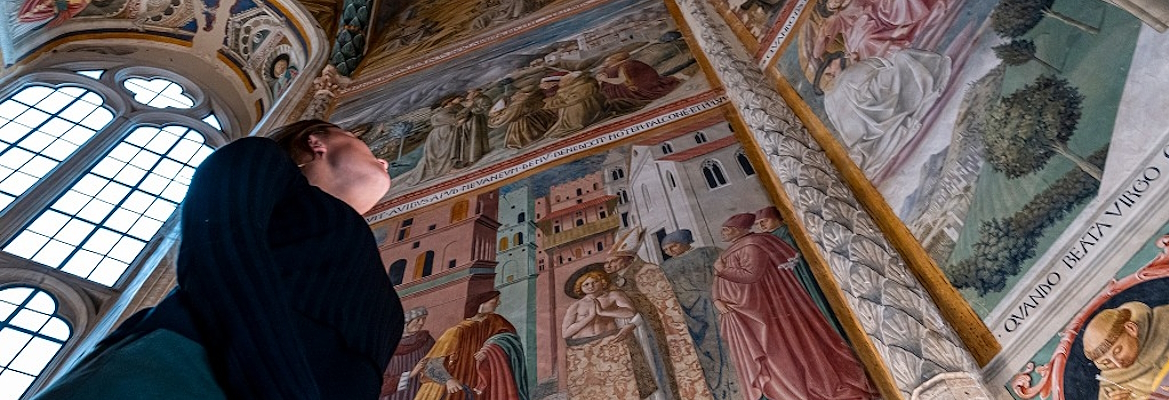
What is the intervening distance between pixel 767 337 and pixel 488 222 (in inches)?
101

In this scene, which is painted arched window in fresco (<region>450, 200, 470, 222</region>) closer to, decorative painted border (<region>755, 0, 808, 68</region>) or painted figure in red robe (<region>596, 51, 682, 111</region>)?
painted figure in red robe (<region>596, 51, 682, 111</region>)

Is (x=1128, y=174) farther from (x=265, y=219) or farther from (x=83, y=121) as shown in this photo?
(x=83, y=121)

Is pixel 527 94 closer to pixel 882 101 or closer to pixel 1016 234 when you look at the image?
pixel 882 101

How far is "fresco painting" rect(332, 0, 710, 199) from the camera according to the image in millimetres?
7098

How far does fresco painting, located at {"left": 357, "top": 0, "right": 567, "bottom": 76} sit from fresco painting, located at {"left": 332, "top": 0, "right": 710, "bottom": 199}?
0.89 m

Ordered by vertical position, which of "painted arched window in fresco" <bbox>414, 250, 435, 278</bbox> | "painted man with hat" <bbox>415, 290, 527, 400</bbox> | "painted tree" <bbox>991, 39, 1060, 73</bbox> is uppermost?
"painted arched window in fresco" <bbox>414, 250, 435, 278</bbox>

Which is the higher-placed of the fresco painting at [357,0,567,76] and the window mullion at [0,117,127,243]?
the fresco painting at [357,0,567,76]

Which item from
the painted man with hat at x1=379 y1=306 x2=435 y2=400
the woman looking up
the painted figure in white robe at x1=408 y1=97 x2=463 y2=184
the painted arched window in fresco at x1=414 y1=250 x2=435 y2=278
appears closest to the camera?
the woman looking up

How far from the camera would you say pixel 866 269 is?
13.0 ft

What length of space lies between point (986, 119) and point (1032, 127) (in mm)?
288

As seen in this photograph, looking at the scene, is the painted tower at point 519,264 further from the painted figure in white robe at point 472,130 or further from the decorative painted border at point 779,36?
the decorative painted border at point 779,36

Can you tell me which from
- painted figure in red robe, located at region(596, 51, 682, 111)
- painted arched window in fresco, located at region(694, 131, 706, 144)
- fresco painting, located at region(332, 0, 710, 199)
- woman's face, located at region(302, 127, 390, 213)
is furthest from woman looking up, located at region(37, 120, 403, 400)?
painted figure in red robe, located at region(596, 51, 682, 111)

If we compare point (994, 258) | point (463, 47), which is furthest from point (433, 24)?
point (994, 258)

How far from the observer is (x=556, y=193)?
20.1 ft
